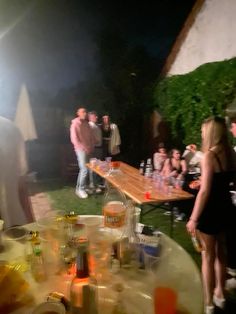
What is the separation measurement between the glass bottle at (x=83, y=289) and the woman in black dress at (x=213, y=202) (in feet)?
3.98

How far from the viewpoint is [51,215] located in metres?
1.33

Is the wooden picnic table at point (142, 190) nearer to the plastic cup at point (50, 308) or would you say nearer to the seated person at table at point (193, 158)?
the seated person at table at point (193, 158)

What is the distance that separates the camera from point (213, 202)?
1921 mm

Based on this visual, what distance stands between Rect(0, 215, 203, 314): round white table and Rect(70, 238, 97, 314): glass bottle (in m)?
0.17

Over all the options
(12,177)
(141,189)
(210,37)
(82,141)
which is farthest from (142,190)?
(210,37)

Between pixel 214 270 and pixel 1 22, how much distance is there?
23.3 feet

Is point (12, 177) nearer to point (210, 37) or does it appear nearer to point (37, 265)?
point (37, 265)

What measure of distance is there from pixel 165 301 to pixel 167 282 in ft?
Result: 0.56

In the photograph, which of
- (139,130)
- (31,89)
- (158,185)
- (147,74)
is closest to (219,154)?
(158,185)

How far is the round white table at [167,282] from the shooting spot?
3.02 feet

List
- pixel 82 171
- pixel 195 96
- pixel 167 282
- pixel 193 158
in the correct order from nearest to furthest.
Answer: pixel 167 282 < pixel 193 158 < pixel 195 96 < pixel 82 171

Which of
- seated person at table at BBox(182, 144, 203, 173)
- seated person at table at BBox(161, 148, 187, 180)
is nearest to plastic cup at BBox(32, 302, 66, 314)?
seated person at table at BBox(161, 148, 187, 180)

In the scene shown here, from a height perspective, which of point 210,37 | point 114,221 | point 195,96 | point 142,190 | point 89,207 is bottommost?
point 89,207

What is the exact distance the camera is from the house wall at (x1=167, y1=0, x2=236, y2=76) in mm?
4298
